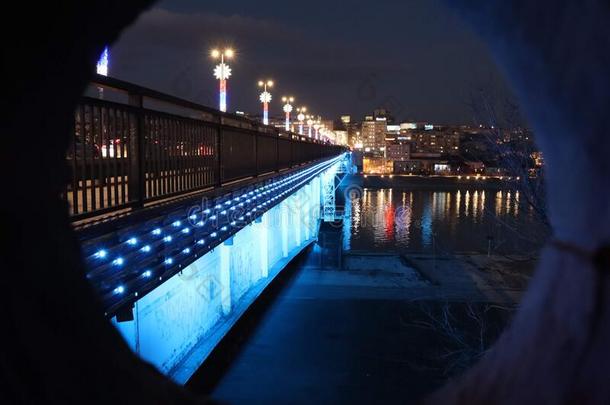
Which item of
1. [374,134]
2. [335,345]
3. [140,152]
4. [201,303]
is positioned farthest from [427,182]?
[140,152]

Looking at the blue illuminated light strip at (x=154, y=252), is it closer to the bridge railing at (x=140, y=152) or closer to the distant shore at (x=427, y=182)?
the bridge railing at (x=140, y=152)

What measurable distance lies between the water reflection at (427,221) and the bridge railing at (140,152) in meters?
18.0

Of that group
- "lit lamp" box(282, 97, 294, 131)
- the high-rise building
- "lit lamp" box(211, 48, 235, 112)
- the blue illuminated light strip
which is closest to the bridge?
the blue illuminated light strip

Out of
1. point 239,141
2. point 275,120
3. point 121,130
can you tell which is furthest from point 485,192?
point 121,130

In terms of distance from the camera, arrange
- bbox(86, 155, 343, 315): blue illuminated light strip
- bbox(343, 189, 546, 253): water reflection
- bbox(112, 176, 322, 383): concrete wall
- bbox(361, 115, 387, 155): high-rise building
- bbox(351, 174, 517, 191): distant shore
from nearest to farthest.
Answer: bbox(86, 155, 343, 315): blue illuminated light strip
bbox(112, 176, 322, 383): concrete wall
bbox(343, 189, 546, 253): water reflection
bbox(351, 174, 517, 191): distant shore
bbox(361, 115, 387, 155): high-rise building

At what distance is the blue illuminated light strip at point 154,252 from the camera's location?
14.4 feet

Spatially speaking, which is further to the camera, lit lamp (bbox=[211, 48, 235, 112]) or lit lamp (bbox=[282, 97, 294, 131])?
lit lamp (bbox=[282, 97, 294, 131])

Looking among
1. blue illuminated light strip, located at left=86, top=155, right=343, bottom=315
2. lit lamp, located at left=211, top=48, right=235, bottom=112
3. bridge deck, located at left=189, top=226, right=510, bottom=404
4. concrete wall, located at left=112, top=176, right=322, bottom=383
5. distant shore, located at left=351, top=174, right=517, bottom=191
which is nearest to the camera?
blue illuminated light strip, located at left=86, top=155, right=343, bottom=315

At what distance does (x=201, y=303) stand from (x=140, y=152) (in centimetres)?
462

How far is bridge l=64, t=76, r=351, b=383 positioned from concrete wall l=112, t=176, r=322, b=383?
1.1 inches

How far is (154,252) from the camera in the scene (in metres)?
5.38

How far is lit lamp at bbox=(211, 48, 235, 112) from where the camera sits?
1966cm

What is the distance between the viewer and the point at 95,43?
1868 millimetres

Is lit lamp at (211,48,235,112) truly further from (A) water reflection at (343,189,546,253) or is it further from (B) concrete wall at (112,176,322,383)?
(A) water reflection at (343,189,546,253)
